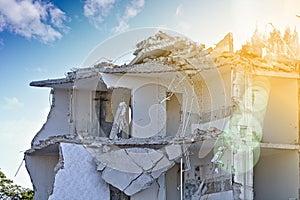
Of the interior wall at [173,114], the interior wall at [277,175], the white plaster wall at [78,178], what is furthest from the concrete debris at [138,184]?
the interior wall at [277,175]

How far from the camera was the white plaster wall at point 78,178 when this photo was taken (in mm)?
17844

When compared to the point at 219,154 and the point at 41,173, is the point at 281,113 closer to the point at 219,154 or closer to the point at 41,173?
the point at 219,154

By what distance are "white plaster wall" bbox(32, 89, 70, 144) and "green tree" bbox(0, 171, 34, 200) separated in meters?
3.75

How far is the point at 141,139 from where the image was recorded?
1859 centimetres

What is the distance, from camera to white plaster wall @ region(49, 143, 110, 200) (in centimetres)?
1784

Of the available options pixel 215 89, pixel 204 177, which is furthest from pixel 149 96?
pixel 204 177

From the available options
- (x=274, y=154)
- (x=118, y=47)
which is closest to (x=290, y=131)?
(x=274, y=154)

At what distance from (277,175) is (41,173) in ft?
31.8

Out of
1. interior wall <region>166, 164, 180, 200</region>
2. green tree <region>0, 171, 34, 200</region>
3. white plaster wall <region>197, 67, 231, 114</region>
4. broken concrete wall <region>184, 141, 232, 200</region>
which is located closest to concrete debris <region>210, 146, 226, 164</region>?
broken concrete wall <region>184, 141, 232, 200</region>

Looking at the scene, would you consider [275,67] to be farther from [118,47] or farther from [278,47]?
[118,47]

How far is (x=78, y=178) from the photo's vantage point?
18.1 metres

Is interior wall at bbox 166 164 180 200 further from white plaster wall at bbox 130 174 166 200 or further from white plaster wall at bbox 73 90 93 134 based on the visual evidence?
white plaster wall at bbox 73 90 93 134

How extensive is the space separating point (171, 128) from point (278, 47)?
620 cm

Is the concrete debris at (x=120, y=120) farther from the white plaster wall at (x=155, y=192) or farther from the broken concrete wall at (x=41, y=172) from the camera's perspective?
the broken concrete wall at (x=41, y=172)
